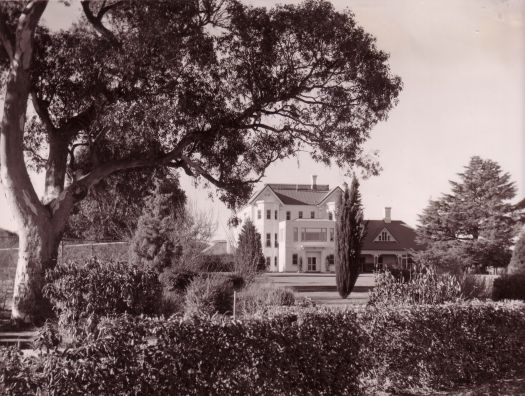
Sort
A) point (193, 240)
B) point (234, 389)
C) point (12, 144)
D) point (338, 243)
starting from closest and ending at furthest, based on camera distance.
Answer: point (234, 389) < point (12, 144) < point (193, 240) < point (338, 243)

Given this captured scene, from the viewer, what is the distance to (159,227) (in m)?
28.0

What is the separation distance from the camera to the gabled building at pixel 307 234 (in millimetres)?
60250

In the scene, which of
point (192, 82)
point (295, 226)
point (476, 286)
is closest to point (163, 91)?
point (192, 82)

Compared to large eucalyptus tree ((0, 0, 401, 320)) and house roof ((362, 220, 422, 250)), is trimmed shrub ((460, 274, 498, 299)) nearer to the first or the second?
large eucalyptus tree ((0, 0, 401, 320))

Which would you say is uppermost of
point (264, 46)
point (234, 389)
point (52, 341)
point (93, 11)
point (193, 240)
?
point (93, 11)

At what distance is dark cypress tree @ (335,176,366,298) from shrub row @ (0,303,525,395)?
17018 mm

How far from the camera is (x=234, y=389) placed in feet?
19.4

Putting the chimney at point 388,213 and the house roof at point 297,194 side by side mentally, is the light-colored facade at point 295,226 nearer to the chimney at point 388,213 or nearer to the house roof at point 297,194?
the house roof at point 297,194

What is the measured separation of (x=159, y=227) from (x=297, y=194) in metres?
37.8

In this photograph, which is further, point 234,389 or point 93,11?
point 93,11

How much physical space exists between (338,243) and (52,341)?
903 inches

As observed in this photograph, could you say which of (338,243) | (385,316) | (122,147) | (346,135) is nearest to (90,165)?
(122,147)

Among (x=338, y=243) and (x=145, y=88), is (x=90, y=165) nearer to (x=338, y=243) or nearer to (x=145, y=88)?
(x=145, y=88)

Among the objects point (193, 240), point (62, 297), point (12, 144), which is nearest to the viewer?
point (62, 297)
